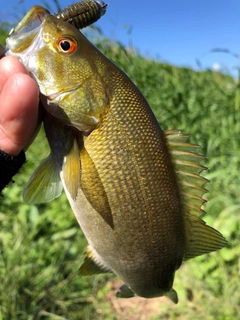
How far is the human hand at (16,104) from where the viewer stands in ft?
4.12

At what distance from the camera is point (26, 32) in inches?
53.5

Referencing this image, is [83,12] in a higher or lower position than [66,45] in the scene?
higher

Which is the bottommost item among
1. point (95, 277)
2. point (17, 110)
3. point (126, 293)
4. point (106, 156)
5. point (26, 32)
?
point (95, 277)

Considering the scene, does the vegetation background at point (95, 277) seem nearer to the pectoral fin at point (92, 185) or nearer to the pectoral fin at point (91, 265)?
the pectoral fin at point (91, 265)

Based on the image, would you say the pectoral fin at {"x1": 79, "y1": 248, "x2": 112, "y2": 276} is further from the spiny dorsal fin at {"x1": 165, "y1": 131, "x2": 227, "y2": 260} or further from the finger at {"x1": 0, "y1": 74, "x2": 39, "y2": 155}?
the finger at {"x1": 0, "y1": 74, "x2": 39, "y2": 155}

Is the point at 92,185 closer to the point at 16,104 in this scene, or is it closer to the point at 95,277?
the point at 16,104

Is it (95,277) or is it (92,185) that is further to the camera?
(95,277)

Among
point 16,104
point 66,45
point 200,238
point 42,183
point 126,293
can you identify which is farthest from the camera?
point 126,293

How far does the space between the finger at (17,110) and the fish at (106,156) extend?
0.10 metres

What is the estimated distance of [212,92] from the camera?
4.75 meters

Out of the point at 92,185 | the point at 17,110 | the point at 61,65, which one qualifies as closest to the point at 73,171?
the point at 92,185

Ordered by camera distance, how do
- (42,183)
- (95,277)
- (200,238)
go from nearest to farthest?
(42,183)
(200,238)
(95,277)

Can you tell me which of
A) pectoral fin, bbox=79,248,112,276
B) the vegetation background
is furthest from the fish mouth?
the vegetation background

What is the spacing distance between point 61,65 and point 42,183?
19.4 inches
